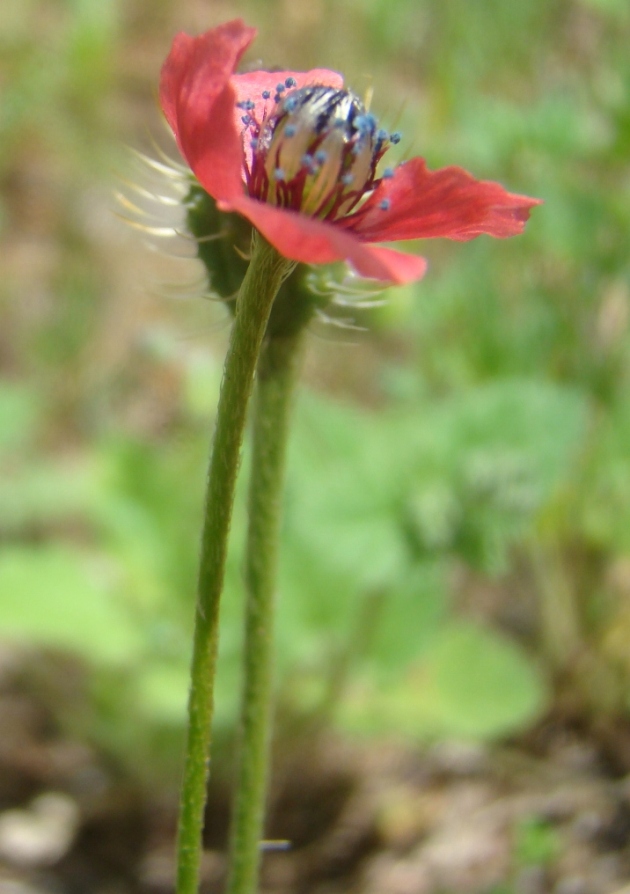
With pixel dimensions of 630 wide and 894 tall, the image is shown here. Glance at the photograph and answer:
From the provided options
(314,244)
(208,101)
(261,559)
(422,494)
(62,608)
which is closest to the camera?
(314,244)

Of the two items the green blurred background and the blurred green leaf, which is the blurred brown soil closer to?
the green blurred background

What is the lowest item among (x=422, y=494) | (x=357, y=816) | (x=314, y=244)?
(x=357, y=816)

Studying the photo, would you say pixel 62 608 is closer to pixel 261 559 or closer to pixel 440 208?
pixel 261 559

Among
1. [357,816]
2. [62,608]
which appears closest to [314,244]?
[62,608]

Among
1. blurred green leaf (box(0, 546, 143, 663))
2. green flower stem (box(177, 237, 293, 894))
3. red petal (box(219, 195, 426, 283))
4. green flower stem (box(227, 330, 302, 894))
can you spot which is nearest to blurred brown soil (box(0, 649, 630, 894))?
blurred green leaf (box(0, 546, 143, 663))

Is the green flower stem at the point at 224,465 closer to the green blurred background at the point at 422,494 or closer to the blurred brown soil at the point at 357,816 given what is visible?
the green blurred background at the point at 422,494
